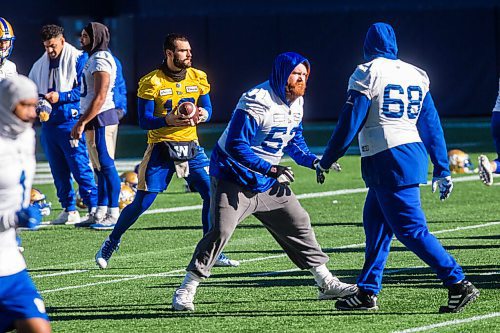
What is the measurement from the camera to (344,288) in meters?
9.04

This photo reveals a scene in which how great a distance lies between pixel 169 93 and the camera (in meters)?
11.0

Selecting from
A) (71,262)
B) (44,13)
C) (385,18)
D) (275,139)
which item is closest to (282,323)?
(275,139)

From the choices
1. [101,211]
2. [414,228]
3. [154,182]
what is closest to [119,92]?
[101,211]

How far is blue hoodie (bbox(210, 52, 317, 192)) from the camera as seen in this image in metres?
8.67

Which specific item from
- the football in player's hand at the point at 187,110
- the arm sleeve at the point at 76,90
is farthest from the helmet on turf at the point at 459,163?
the football in player's hand at the point at 187,110

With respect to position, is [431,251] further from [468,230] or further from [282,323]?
[468,230]

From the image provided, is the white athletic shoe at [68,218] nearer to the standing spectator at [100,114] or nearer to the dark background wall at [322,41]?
the standing spectator at [100,114]

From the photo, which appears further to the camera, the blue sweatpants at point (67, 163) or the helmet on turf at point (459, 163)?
the helmet on turf at point (459, 163)

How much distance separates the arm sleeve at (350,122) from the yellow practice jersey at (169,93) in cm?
270

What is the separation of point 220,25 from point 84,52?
18.1 metres

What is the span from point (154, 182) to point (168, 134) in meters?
0.46

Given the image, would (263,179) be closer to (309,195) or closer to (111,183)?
(111,183)

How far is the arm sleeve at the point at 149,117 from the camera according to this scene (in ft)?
35.6

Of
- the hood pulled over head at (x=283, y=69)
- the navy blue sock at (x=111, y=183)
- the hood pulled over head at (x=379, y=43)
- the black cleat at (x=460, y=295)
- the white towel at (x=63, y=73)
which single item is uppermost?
the hood pulled over head at (x=379, y=43)
